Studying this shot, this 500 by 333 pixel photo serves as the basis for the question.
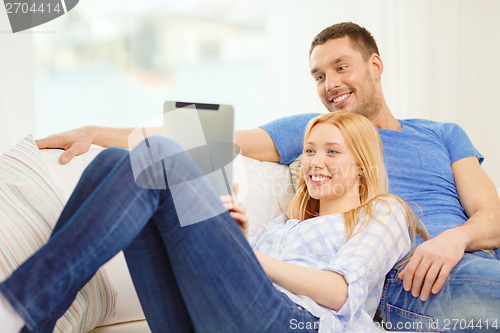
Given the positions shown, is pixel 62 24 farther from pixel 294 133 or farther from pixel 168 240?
pixel 168 240

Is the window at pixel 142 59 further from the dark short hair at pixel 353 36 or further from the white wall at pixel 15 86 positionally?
the dark short hair at pixel 353 36

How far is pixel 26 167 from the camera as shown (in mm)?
1334

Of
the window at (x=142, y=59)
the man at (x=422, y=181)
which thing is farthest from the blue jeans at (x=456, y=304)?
the window at (x=142, y=59)

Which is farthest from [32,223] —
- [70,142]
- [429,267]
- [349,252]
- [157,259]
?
[429,267]

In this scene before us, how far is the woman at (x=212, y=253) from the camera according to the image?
86 cm

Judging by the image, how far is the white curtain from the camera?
2639 mm

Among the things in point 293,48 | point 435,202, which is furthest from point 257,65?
point 435,202

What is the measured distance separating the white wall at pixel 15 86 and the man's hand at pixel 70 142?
41.0 inches

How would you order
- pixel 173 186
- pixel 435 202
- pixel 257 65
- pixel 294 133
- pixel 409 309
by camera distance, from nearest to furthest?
1. pixel 173 186
2. pixel 409 309
3. pixel 435 202
4. pixel 294 133
5. pixel 257 65

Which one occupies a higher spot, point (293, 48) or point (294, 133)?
point (293, 48)

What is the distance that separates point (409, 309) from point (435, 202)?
41cm

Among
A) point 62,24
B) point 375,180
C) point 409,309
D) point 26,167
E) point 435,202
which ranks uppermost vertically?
point 62,24

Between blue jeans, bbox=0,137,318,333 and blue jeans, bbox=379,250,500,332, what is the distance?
0.34 metres

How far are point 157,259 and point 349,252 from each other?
0.45 meters
